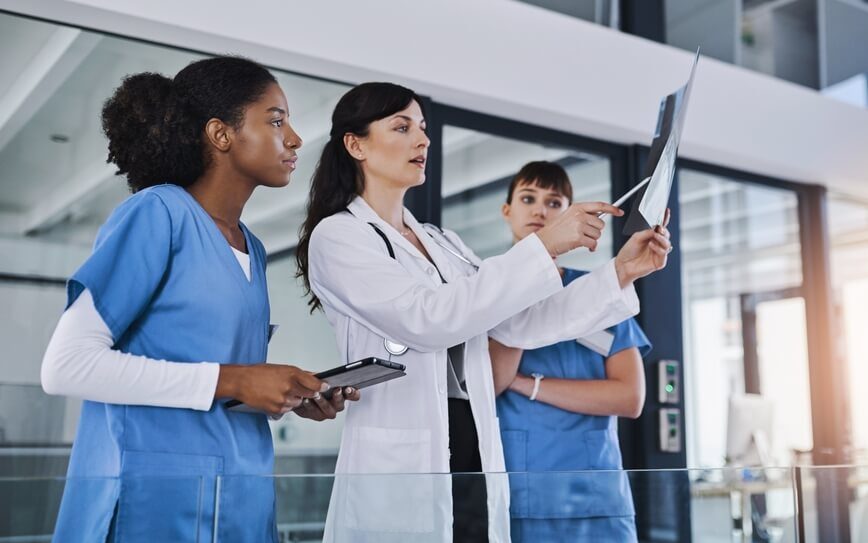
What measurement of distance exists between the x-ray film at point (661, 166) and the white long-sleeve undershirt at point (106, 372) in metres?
0.81

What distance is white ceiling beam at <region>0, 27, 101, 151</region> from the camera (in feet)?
8.27

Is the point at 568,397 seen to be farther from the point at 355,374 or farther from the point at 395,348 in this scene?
the point at 355,374

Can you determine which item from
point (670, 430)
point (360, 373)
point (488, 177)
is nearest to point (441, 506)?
point (360, 373)

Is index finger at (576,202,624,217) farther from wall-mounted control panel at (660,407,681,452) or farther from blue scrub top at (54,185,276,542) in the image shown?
wall-mounted control panel at (660,407,681,452)

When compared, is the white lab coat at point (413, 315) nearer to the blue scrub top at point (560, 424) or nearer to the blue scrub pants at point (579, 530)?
the blue scrub pants at point (579, 530)

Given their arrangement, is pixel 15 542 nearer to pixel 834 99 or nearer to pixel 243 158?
pixel 243 158

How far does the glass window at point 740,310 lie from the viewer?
15.2ft

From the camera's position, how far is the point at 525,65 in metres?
3.26

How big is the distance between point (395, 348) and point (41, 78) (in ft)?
5.00

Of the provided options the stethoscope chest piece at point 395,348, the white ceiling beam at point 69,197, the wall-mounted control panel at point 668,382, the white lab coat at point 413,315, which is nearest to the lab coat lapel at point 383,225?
the white lab coat at point 413,315

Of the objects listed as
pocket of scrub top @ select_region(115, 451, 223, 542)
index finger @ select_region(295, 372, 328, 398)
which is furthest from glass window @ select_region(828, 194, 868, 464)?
pocket of scrub top @ select_region(115, 451, 223, 542)

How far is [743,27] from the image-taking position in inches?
164

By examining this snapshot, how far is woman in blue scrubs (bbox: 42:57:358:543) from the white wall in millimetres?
1230

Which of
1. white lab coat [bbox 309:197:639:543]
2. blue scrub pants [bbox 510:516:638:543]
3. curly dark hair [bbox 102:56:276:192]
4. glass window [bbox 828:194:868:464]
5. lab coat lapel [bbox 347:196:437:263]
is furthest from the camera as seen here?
glass window [bbox 828:194:868:464]
